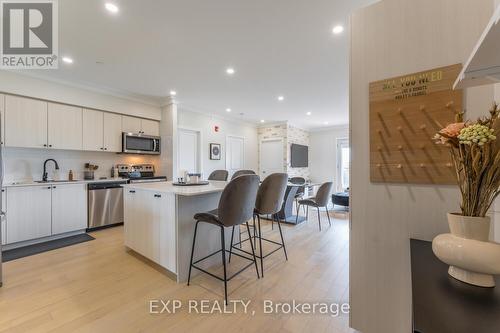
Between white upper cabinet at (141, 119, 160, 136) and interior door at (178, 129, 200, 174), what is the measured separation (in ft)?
1.62

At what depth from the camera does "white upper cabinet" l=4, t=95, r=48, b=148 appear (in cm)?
307

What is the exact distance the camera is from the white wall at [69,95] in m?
3.10

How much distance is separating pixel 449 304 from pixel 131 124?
499cm

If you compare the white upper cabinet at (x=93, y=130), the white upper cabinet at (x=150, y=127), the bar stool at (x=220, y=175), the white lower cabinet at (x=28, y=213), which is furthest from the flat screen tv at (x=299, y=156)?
the white lower cabinet at (x=28, y=213)

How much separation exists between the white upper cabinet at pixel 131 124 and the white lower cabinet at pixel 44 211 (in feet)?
4.39

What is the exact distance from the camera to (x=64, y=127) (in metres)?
3.57

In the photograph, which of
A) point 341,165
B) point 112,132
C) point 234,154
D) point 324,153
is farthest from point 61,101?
point 341,165

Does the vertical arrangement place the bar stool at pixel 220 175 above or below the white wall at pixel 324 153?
below

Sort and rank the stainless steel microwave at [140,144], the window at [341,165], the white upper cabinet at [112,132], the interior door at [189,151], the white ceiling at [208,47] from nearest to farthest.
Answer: the white ceiling at [208,47] < the white upper cabinet at [112,132] < the stainless steel microwave at [140,144] < the interior door at [189,151] < the window at [341,165]

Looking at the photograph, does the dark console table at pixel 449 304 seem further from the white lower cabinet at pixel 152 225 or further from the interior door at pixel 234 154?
the interior door at pixel 234 154

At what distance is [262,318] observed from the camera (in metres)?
1.68

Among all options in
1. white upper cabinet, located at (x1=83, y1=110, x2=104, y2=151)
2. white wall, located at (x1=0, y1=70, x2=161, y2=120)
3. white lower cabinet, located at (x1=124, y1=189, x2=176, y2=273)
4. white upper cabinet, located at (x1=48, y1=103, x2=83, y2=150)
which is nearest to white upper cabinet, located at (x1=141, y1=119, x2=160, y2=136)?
white wall, located at (x1=0, y1=70, x2=161, y2=120)

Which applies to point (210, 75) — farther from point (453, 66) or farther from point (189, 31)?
point (453, 66)

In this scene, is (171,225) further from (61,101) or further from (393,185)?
(61,101)
